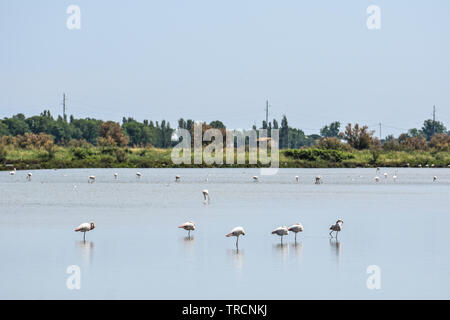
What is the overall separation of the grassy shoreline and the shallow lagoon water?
38431 mm

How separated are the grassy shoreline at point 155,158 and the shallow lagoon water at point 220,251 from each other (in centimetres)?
3843

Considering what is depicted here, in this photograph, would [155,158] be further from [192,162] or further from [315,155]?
[315,155]

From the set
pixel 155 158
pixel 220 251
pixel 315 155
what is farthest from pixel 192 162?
pixel 220 251

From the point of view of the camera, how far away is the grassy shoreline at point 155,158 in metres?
64.7

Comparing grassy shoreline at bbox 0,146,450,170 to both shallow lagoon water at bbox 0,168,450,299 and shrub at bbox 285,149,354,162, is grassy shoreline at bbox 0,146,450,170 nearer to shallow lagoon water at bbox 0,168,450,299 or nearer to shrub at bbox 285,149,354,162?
shrub at bbox 285,149,354,162

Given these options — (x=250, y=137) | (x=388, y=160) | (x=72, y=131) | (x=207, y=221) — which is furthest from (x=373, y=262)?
(x=72, y=131)

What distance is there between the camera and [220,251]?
14680 mm

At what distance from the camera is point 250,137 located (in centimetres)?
11125

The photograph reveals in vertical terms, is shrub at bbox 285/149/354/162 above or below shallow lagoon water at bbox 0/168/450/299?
above

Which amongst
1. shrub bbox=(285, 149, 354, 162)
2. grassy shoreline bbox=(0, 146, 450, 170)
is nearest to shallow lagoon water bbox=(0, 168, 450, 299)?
grassy shoreline bbox=(0, 146, 450, 170)

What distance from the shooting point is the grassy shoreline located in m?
64.7
